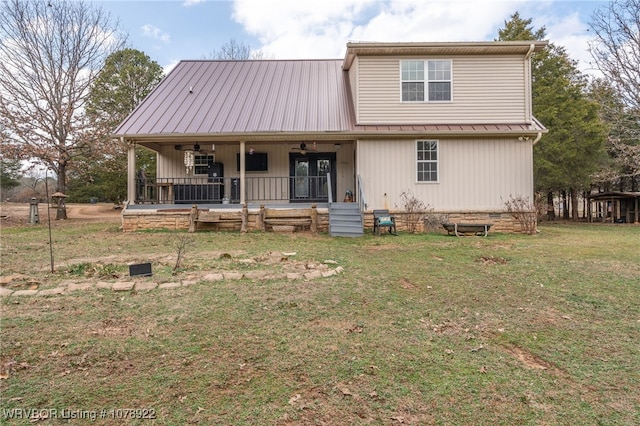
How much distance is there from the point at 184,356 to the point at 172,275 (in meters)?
2.50

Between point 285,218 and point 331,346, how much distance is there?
313 inches

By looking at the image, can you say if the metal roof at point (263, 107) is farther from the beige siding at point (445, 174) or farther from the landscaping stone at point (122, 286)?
the landscaping stone at point (122, 286)

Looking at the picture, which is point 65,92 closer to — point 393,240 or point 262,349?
point 393,240

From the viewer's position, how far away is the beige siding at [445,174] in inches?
445

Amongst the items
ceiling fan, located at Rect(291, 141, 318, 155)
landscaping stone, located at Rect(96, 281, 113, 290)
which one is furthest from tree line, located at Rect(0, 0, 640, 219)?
landscaping stone, located at Rect(96, 281, 113, 290)

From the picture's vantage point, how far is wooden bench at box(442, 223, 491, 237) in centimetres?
1025

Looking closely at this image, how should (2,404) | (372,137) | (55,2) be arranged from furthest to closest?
(55,2) < (372,137) < (2,404)

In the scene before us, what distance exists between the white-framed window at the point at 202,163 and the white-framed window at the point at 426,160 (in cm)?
742

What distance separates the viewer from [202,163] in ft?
43.3

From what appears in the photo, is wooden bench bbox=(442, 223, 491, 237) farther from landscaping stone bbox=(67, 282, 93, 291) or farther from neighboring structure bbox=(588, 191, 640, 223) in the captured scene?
neighboring structure bbox=(588, 191, 640, 223)

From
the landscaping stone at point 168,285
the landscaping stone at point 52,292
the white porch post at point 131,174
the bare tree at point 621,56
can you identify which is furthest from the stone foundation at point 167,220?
the bare tree at point 621,56

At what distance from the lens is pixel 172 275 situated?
5152 mm

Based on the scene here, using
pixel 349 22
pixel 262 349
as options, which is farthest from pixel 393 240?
pixel 349 22

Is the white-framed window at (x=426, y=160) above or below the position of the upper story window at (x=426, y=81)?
below
